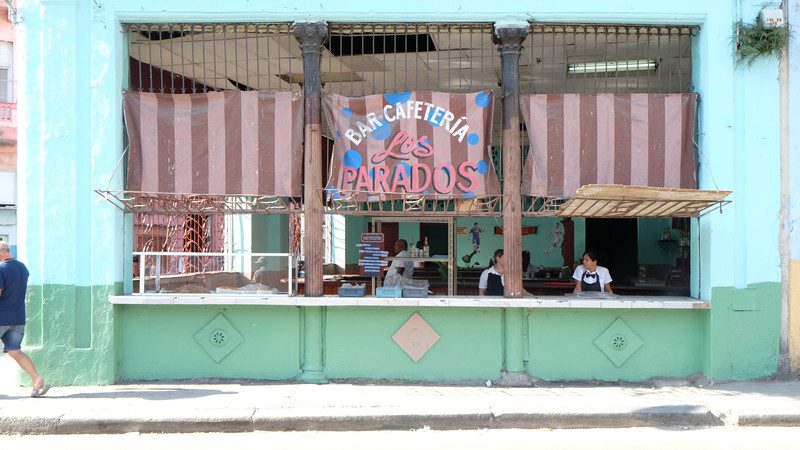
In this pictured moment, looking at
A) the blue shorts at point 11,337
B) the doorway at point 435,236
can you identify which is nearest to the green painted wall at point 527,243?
the doorway at point 435,236

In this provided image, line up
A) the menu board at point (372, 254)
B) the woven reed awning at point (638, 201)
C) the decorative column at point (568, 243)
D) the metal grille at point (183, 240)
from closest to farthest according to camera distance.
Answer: the woven reed awning at point (638, 201), the metal grille at point (183, 240), the menu board at point (372, 254), the decorative column at point (568, 243)

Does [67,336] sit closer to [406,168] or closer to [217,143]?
[217,143]

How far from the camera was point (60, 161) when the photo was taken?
8.22m

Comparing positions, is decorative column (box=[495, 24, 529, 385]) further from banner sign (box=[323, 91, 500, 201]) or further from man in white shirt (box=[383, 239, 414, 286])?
man in white shirt (box=[383, 239, 414, 286])

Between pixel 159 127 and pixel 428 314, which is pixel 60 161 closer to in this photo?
pixel 159 127

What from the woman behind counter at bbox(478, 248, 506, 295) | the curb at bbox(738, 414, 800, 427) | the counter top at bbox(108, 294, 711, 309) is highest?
the woman behind counter at bbox(478, 248, 506, 295)

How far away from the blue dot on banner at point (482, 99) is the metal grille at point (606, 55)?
0.87 metres

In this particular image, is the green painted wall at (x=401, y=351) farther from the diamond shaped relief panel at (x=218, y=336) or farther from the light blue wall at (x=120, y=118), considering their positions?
Result: the light blue wall at (x=120, y=118)

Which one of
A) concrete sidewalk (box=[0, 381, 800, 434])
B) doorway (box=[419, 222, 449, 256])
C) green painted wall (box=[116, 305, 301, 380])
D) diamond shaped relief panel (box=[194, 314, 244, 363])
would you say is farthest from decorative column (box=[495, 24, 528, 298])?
→ doorway (box=[419, 222, 449, 256])

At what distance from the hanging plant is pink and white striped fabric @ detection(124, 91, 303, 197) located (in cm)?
510

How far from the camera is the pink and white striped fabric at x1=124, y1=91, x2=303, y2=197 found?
8.34 meters

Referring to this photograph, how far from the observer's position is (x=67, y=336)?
8242 millimetres

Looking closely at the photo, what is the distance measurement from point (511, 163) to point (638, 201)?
1503 mm

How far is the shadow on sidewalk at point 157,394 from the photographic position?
7.65 metres
